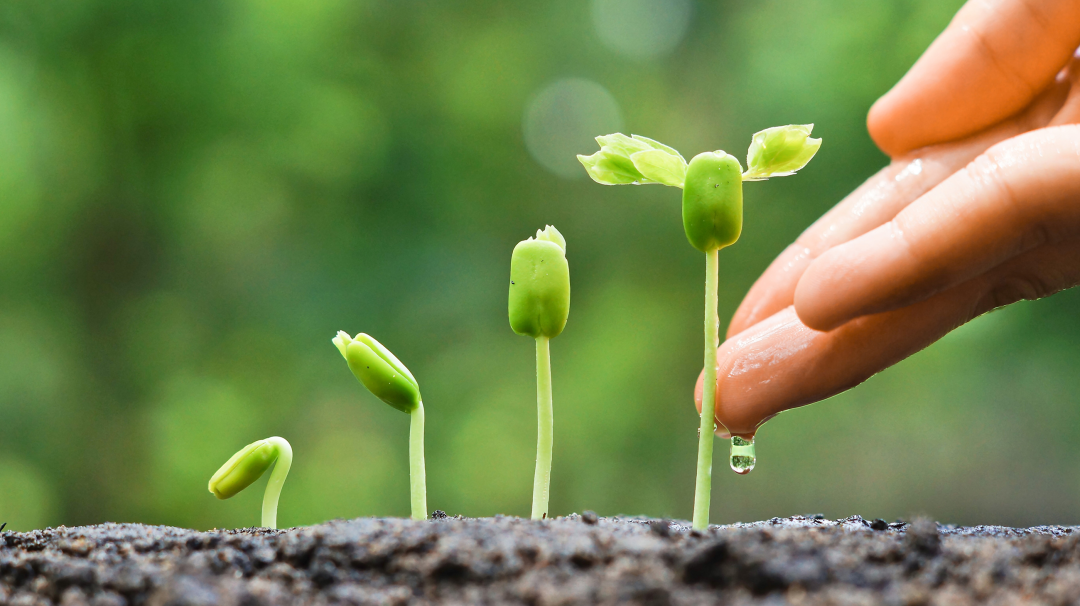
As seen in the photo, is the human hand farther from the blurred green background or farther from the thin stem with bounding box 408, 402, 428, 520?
the blurred green background

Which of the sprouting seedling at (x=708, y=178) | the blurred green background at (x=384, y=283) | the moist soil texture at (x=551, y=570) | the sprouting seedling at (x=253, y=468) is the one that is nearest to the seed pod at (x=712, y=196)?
the sprouting seedling at (x=708, y=178)

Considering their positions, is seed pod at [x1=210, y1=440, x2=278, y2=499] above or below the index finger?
below

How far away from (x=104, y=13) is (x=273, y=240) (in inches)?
50.7

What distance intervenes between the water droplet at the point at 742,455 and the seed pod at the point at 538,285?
10.7 inches

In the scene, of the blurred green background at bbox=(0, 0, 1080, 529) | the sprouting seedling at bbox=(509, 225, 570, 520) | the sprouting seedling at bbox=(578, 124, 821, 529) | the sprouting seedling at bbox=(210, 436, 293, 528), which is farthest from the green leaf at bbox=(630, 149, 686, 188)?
the blurred green background at bbox=(0, 0, 1080, 529)

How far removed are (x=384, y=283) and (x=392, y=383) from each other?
8.74 ft

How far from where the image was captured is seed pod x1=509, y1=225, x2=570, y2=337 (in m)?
0.67

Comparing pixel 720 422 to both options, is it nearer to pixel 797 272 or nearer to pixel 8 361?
pixel 797 272

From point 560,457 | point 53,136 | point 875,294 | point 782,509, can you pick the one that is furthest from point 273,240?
point 875,294

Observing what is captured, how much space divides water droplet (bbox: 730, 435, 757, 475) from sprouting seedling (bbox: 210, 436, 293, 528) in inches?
19.0

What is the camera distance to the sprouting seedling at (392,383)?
68 centimetres

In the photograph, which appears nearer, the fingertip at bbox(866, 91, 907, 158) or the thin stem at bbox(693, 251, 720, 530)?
the thin stem at bbox(693, 251, 720, 530)

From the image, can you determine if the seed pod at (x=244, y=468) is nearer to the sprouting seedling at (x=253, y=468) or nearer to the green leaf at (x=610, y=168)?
the sprouting seedling at (x=253, y=468)

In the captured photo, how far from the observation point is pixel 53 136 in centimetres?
317
